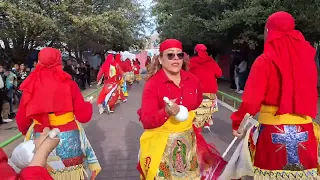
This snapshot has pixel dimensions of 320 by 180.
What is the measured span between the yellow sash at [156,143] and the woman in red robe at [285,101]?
580 mm

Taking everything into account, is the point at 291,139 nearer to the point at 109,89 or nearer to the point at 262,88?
the point at 262,88

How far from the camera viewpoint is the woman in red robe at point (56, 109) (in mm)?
3740

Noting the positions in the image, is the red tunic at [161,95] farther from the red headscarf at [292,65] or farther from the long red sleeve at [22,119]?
the long red sleeve at [22,119]

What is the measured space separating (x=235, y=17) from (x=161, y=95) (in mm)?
10098

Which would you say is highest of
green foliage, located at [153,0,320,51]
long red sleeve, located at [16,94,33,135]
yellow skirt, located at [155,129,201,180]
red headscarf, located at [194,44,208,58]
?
green foliage, located at [153,0,320,51]

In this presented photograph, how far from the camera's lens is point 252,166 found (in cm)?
348

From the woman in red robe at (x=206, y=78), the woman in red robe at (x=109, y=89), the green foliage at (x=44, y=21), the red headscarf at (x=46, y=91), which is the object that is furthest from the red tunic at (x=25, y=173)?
the green foliage at (x=44, y=21)

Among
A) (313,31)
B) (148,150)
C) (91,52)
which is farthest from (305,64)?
(91,52)

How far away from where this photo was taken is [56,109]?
375 cm

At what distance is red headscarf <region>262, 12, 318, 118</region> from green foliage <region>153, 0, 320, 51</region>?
6379 millimetres

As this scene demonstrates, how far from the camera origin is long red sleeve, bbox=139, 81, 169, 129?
315 cm

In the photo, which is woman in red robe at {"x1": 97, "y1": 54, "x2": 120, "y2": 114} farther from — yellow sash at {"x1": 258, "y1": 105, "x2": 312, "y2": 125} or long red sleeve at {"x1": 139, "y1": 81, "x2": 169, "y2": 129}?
yellow sash at {"x1": 258, "y1": 105, "x2": 312, "y2": 125}

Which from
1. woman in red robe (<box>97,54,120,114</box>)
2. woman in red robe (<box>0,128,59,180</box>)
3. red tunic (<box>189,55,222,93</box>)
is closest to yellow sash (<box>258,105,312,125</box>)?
woman in red robe (<box>0,128,59,180</box>)

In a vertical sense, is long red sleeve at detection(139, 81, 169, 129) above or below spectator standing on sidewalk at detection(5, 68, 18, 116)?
above
